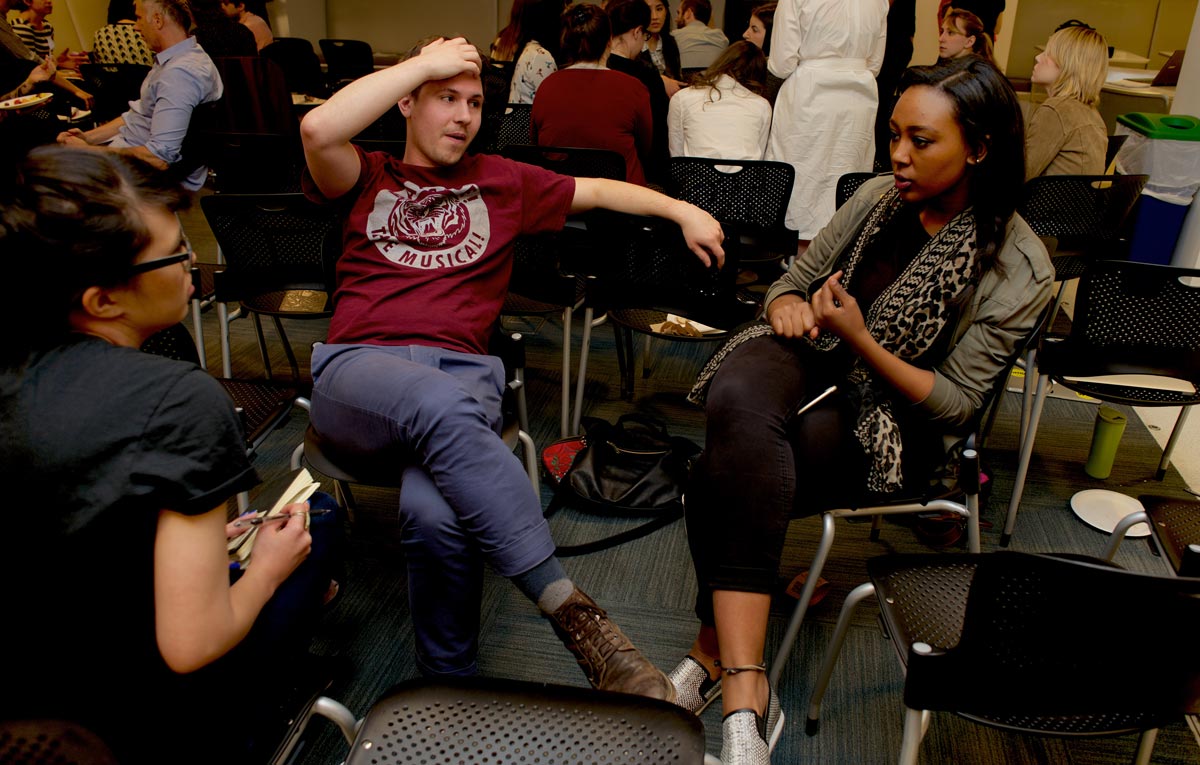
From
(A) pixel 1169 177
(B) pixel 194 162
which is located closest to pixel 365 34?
(B) pixel 194 162

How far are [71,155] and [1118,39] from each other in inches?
343

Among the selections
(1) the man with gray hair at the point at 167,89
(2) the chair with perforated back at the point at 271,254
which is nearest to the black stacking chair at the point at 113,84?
(1) the man with gray hair at the point at 167,89

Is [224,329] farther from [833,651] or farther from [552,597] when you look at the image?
[833,651]

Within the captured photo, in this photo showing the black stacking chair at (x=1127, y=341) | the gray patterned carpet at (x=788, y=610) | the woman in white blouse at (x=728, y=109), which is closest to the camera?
the gray patterned carpet at (x=788, y=610)

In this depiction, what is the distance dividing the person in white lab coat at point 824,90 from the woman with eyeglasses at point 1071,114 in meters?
0.68

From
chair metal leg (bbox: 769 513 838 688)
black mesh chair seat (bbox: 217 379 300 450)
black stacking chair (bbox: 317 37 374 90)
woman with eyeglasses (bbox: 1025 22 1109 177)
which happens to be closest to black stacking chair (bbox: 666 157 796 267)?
woman with eyeglasses (bbox: 1025 22 1109 177)

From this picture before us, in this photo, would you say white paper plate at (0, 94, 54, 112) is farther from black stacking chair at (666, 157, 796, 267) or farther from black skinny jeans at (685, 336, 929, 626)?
black skinny jeans at (685, 336, 929, 626)

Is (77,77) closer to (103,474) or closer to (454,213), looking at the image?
(454,213)

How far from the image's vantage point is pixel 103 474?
2.68 feet

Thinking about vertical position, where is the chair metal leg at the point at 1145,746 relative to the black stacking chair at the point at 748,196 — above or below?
below

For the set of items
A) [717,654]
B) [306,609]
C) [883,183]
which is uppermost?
[883,183]

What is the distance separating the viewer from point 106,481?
32.2 inches

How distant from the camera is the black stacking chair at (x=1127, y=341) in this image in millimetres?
2006

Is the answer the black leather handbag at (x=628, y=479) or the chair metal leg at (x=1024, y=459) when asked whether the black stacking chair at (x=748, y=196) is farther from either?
the chair metal leg at (x=1024, y=459)
